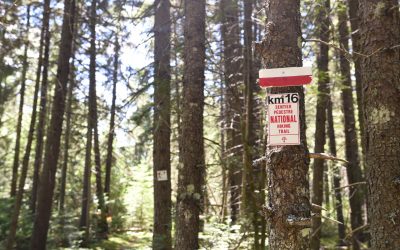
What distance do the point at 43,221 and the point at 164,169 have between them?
484 cm

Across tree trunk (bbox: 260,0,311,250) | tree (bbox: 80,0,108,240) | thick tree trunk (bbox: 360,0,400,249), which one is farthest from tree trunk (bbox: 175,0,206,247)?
tree (bbox: 80,0,108,240)

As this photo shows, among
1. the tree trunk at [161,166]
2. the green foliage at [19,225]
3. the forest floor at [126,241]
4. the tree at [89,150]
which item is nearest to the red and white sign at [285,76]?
Answer: the tree trunk at [161,166]

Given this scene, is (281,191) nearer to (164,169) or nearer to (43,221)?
(164,169)

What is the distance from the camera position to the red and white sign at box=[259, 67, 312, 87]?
3.25 m

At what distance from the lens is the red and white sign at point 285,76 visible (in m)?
3.25

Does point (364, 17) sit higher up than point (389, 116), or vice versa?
Answer: point (364, 17)

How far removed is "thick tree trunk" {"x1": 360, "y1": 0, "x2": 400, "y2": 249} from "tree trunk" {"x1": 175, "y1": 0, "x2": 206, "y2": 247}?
256 cm

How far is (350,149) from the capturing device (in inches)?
488

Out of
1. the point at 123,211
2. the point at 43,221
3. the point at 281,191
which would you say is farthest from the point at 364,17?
the point at 123,211

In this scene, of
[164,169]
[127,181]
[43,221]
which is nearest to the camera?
[164,169]

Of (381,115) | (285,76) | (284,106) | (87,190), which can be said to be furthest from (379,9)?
(87,190)

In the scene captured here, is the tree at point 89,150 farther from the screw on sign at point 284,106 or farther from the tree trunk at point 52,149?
the screw on sign at point 284,106

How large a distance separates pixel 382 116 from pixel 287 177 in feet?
5.82

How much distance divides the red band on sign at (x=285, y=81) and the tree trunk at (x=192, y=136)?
10.2 feet
